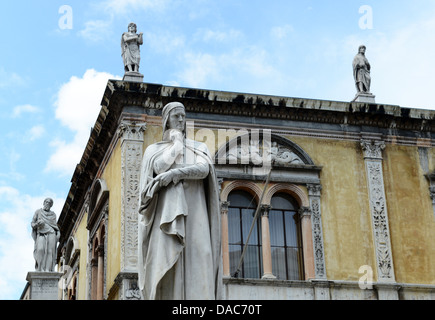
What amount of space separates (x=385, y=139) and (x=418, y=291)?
13.6 feet

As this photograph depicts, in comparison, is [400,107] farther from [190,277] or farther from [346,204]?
[190,277]

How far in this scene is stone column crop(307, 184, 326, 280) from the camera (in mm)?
19969

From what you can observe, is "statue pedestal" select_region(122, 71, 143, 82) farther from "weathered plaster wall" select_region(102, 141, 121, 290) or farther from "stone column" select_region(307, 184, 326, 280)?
"stone column" select_region(307, 184, 326, 280)

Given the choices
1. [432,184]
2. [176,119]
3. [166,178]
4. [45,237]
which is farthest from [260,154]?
[166,178]

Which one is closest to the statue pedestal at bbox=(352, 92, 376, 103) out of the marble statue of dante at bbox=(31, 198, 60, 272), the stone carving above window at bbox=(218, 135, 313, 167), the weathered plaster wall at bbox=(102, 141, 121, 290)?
the stone carving above window at bbox=(218, 135, 313, 167)

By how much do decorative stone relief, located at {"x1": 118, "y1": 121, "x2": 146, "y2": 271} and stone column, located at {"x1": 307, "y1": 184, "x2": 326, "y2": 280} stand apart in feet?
14.4

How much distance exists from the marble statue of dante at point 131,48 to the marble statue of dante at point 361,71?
237 inches

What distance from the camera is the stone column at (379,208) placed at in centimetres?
2028

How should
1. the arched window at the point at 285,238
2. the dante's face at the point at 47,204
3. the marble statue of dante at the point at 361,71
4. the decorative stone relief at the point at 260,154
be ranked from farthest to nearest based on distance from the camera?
the marble statue of dante at the point at 361,71
the decorative stone relief at the point at 260,154
the arched window at the point at 285,238
the dante's face at the point at 47,204

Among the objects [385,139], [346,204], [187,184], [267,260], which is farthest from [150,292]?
[385,139]

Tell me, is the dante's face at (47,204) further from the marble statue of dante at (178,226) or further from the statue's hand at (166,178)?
the statue's hand at (166,178)

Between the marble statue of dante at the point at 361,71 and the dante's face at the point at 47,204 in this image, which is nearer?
→ the dante's face at the point at 47,204

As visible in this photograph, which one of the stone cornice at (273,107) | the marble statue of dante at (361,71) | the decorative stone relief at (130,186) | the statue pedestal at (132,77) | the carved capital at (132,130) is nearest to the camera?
the decorative stone relief at (130,186)

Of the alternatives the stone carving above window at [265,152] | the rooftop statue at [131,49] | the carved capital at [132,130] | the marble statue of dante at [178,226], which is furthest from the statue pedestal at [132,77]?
the marble statue of dante at [178,226]
